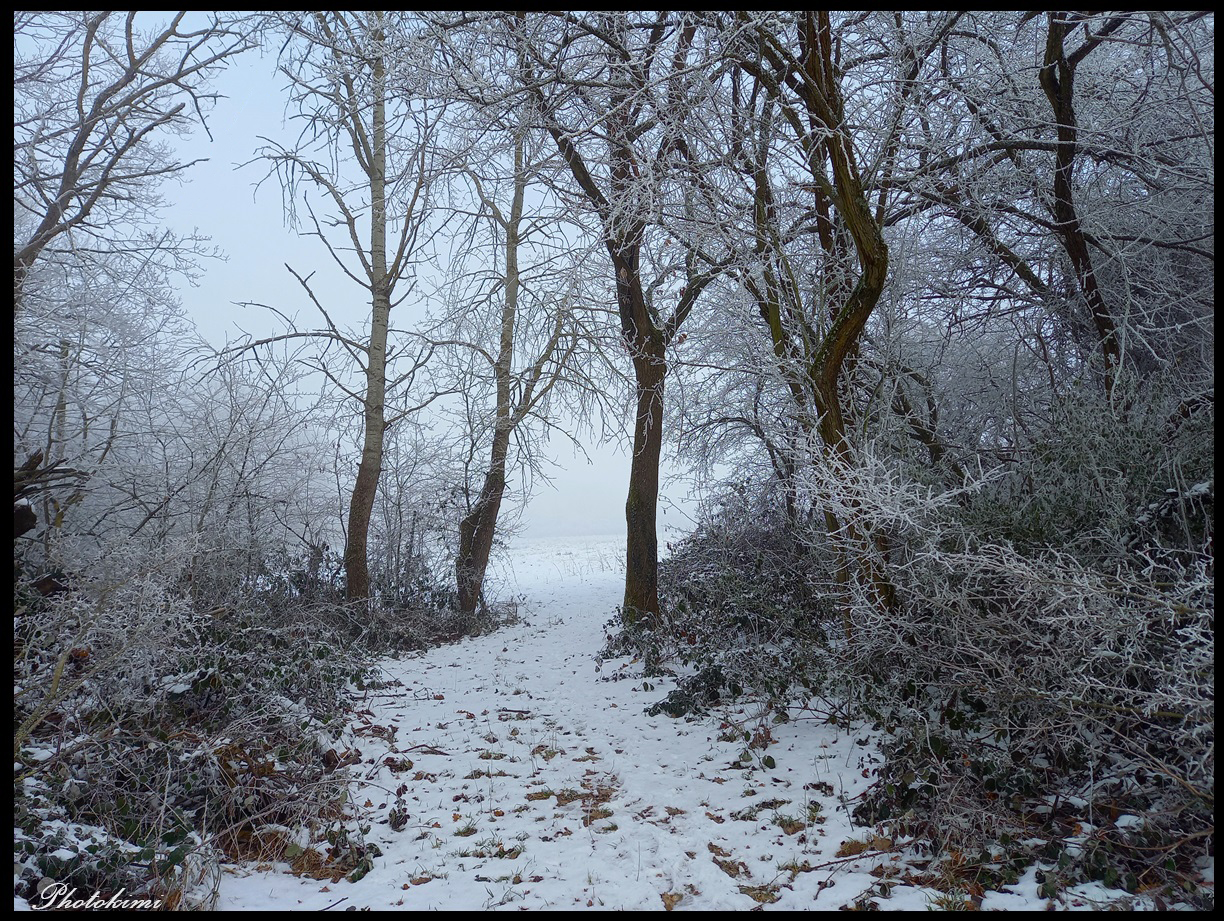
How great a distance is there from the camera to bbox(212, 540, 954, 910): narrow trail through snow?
3219mm

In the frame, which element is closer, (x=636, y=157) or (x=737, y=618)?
(x=636, y=157)

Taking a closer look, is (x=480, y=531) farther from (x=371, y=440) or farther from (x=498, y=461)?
(x=371, y=440)

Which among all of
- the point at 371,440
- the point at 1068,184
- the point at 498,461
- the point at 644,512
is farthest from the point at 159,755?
the point at 498,461

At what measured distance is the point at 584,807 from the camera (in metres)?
4.19

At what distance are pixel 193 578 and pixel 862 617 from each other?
19.2ft

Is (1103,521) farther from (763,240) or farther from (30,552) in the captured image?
(30,552)

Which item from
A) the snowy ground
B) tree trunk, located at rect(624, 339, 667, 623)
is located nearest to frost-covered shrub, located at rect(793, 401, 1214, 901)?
the snowy ground

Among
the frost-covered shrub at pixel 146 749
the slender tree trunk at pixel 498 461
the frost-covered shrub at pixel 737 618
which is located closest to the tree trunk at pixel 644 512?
the frost-covered shrub at pixel 737 618

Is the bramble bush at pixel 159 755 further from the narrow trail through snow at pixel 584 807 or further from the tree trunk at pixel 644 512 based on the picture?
the tree trunk at pixel 644 512

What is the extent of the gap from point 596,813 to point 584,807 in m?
0.12

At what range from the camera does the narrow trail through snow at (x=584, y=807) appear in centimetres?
322

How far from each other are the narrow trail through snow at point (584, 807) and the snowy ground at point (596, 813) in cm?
1

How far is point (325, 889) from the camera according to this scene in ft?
10.8

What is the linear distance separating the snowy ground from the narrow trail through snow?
0.01 m
